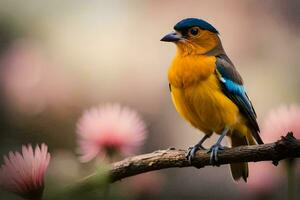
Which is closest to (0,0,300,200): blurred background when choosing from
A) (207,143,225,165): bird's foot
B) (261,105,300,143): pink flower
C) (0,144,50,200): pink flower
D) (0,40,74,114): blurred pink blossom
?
(0,40,74,114): blurred pink blossom

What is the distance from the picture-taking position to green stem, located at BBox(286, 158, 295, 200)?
2.03 feet

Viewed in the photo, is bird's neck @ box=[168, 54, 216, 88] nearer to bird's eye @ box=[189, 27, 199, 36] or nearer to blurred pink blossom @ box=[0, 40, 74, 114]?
bird's eye @ box=[189, 27, 199, 36]

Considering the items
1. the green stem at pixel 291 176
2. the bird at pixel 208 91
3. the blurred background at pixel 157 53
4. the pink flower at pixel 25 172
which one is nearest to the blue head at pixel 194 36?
the bird at pixel 208 91

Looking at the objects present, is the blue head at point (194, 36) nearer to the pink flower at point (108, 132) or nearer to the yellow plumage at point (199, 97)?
the yellow plumage at point (199, 97)

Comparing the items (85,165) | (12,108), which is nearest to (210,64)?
(12,108)

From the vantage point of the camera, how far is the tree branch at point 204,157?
786mm

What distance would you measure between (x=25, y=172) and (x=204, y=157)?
0.52 meters

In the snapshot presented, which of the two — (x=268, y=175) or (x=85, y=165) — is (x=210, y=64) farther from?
(x=85, y=165)

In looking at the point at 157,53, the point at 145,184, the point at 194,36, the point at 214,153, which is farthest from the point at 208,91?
the point at 157,53

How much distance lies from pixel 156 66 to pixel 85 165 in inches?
99.3

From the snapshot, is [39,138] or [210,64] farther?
[210,64]

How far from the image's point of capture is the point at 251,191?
0.89 metres

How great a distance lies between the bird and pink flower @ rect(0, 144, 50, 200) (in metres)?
0.60

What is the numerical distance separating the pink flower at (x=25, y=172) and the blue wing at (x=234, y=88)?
68 centimetres
